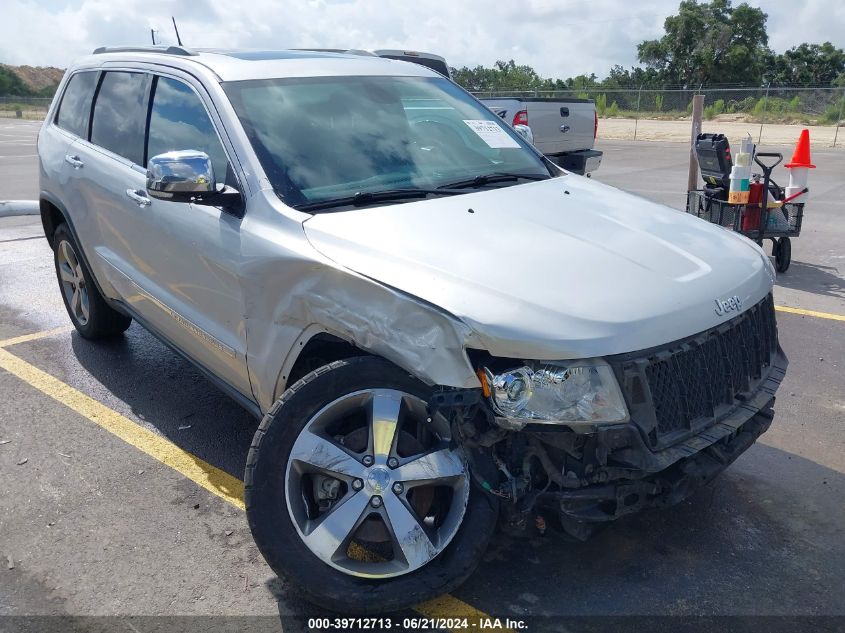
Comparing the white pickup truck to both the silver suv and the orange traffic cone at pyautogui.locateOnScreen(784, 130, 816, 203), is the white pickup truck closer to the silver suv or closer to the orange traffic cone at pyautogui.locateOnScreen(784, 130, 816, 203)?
the orange traffic cone at pyautogui.locateOnScreen(784, 130, 816, 203)

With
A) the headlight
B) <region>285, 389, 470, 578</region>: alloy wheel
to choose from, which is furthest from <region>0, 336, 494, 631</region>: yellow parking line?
the headlight

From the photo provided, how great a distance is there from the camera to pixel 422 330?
263 cm

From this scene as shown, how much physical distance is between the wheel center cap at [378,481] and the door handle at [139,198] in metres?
2.07

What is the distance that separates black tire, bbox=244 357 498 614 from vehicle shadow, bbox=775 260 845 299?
5284mm

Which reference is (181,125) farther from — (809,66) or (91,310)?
(809,66)

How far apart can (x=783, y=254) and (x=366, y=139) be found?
17.5 ft

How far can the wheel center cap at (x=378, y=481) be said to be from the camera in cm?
275

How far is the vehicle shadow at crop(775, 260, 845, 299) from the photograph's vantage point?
6949mm

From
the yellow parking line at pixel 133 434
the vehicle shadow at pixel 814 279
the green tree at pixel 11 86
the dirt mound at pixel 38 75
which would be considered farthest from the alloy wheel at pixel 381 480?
the dirt mound at pixel 38 75

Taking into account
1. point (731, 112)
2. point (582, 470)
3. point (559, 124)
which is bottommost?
point (731, 112)

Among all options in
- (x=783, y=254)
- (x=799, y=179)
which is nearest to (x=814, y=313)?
(x=783, y=254)

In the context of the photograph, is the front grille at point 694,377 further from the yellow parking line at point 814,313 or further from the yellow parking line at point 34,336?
the yellow parking line at point 34,336

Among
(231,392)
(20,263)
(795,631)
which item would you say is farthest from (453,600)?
(20,263)

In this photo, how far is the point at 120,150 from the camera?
454cm
